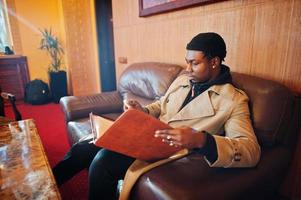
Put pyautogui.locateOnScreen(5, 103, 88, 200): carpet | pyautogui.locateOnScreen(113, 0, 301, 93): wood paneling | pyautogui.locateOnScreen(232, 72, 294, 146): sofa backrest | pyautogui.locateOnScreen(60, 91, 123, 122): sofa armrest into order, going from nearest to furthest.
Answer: pyautogui.locateOnScreen(232, 72, 294, 146): sofa backrest → pyautogui.locateOnScreen(113, 0, 301, 93): wood paneling → pyautogui.locateOnScreen(5, 103, 88, 200): carpet → pyautogui.locateOnScreen(60, 91, 123, 122): sofa armrest

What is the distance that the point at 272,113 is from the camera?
3.41 ft

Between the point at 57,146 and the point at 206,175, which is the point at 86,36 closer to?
the point at 57,146

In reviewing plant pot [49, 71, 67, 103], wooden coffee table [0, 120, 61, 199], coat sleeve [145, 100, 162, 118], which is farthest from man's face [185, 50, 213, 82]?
plant pot [49, 71, 67, 103]

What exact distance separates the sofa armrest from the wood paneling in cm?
59

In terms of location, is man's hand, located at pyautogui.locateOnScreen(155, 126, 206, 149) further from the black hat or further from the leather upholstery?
the leather upholstery

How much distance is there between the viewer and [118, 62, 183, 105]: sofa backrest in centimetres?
173

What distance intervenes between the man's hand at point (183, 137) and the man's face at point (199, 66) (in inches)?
15.5

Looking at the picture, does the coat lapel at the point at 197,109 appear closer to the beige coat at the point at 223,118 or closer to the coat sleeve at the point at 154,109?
the beige coat at the point at 223,118

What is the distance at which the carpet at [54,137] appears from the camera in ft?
5.24

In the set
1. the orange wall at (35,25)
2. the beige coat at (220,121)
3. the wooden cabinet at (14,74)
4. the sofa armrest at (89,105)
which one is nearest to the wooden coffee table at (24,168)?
the beige coat at (220,121)

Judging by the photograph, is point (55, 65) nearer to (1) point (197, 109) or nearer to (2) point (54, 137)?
(2) point (54, 137)

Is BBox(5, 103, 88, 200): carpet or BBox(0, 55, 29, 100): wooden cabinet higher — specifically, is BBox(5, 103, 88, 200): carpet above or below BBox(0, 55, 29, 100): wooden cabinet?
below

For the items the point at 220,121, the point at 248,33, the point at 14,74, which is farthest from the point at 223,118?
the point at 14,74

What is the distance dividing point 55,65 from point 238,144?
4.00 meters
